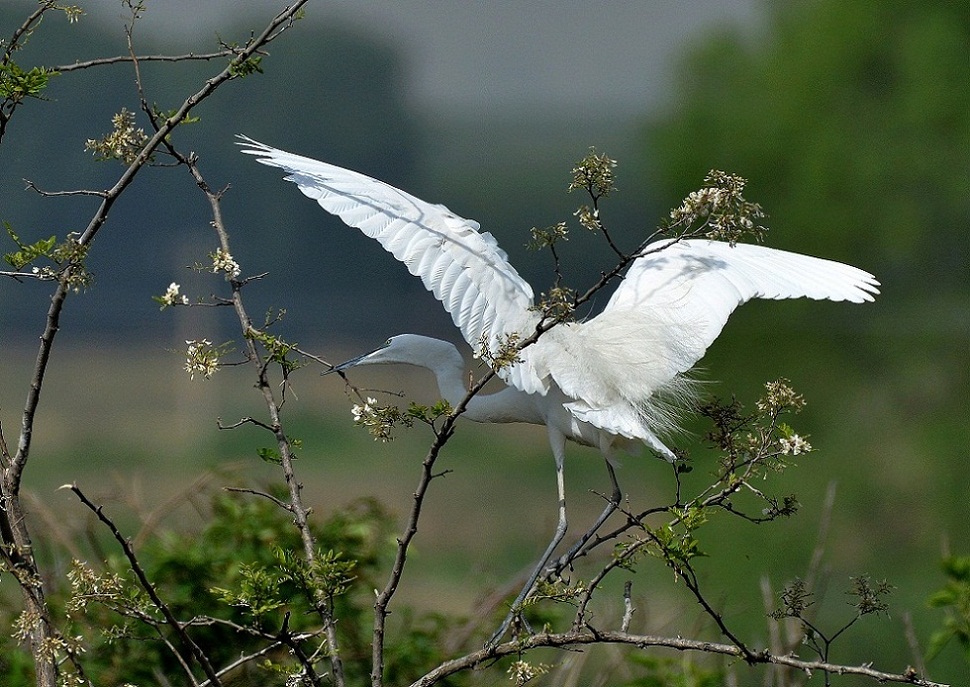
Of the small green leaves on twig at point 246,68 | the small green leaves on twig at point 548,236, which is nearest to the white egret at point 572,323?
the small green leaves on twig at point 246,68

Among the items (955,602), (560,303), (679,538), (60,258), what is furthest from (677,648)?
(955,602)

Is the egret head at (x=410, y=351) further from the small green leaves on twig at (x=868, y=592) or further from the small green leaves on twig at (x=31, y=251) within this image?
the small green leaves on twig at (x=868, y=592)

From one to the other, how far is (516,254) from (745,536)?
259cm

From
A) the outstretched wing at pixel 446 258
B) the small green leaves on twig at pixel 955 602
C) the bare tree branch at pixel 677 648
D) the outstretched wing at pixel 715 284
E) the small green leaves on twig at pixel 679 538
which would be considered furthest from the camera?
the small green leaves on twig at pixel 955 602

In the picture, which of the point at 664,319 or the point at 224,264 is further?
the point at 664,319

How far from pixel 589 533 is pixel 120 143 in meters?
0.91

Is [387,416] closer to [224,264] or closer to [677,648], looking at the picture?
[224,264]

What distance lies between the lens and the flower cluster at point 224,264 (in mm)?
1262

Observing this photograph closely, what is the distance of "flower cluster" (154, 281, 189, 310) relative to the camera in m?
1.23

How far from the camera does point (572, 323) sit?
5.49ft

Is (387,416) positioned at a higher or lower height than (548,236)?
lower

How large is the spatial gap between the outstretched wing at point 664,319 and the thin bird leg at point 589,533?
0.15 metres

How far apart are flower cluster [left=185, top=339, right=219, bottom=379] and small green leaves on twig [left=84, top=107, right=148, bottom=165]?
23 cm

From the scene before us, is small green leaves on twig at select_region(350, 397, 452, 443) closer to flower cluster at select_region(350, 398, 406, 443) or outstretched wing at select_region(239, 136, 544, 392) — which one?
flower cluster at select_region(350, 398, 406, 443)
